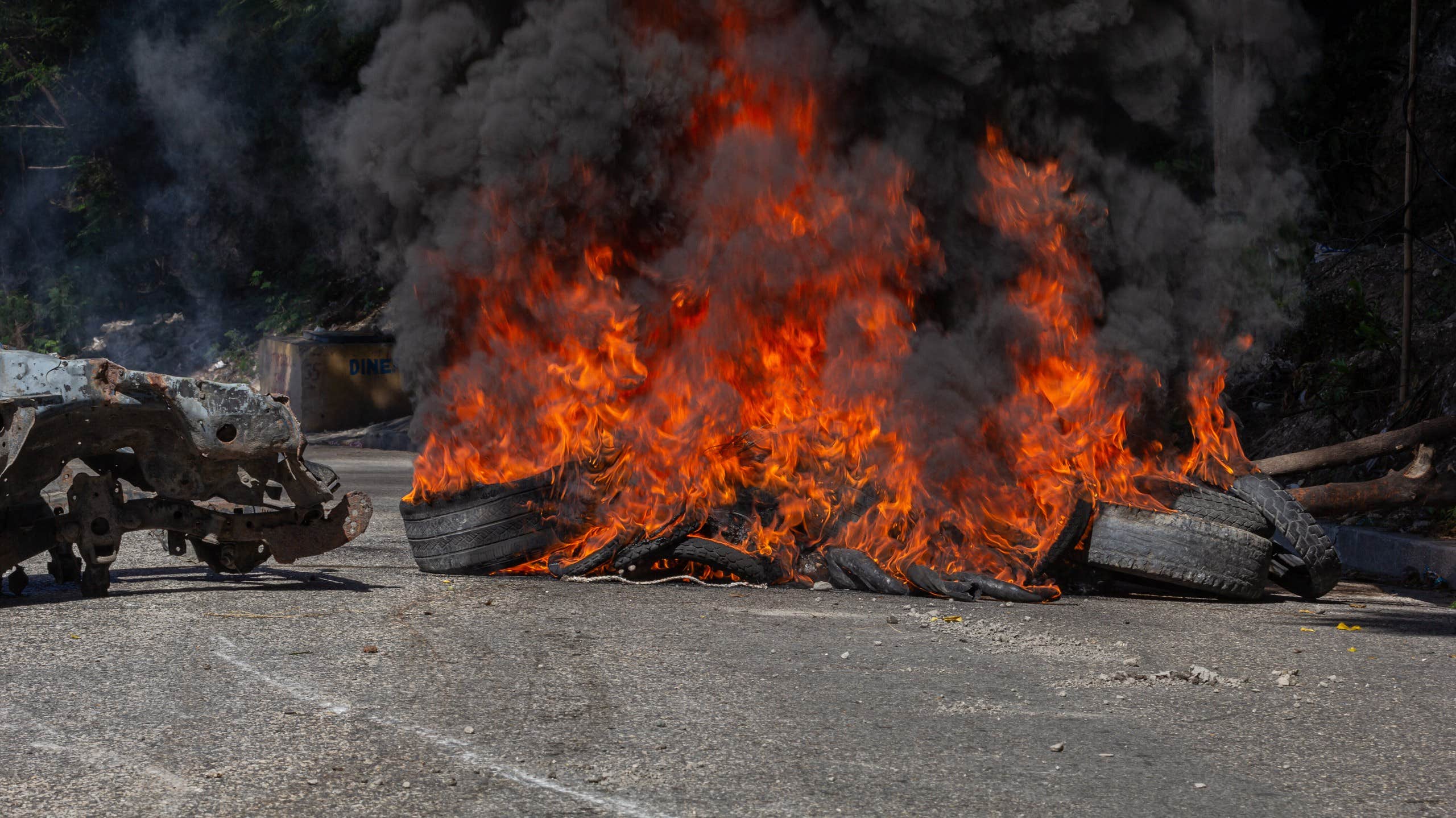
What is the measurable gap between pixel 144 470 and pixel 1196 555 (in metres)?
5.42

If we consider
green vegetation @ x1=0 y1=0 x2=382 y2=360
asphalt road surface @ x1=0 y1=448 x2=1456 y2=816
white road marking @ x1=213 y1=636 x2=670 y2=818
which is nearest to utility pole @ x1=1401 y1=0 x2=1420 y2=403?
asphalt road surface @ x1=0 y1=448 x2=1456 y2=816

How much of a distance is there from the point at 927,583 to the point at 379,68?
5023 millimetres

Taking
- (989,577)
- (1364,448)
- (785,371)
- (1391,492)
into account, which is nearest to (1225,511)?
(1391,492)

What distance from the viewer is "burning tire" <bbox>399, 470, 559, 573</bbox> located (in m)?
7.60

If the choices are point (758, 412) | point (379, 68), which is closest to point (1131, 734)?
point (758, 412)

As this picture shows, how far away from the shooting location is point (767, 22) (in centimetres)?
873

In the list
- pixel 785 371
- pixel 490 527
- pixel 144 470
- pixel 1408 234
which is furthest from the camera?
pixel 1408 234

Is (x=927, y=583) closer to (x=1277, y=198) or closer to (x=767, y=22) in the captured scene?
(x=767, y=22)

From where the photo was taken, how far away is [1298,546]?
23.6 feet

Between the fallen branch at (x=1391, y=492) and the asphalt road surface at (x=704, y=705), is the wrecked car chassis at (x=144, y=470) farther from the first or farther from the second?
the fallen branch at (x=1391, y=492)

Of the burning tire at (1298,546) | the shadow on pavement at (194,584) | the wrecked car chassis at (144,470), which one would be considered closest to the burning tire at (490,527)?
the shadow on pavement at (194,584)

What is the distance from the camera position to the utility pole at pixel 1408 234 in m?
9.74

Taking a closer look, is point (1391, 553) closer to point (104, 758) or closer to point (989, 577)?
point (989, 577)

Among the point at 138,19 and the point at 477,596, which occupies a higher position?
the point at 138,19
